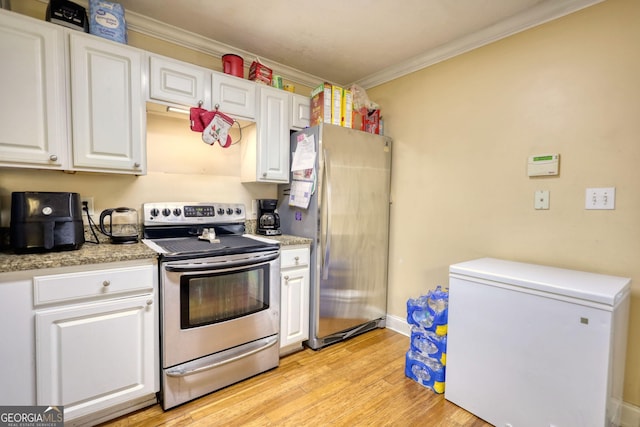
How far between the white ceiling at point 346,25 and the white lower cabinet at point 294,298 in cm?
154

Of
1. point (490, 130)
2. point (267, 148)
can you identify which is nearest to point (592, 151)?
point (490, 130)

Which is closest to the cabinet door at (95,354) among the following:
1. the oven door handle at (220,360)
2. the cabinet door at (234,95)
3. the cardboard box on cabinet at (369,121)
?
the oven door handle at (220,360)

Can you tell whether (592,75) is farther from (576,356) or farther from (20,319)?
(20,319)

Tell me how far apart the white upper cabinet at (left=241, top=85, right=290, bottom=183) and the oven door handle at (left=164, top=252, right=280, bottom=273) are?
0.67 metres

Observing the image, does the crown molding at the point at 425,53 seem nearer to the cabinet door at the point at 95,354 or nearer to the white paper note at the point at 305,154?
the white paper note at the point at 305,154

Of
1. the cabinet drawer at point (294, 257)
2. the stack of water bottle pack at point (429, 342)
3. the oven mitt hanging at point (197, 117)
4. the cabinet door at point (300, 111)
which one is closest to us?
the stack of water bottle pack at point (429, 342)

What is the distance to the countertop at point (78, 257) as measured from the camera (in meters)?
1.31

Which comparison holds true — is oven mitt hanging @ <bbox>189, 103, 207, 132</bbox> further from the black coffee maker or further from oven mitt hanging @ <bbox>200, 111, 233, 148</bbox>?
the black coffee maker

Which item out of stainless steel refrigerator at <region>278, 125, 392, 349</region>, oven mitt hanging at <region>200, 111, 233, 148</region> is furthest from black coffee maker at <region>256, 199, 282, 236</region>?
oven mitt hanging at <region>200, 111, 233, 148</region>

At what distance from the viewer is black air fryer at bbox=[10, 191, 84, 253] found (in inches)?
56.5

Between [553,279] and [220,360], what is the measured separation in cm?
185

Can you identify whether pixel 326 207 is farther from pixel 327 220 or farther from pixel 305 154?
pixel 305 154

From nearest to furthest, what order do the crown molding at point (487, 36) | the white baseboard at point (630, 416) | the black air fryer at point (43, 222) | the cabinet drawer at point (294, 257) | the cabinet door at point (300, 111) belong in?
the black air fryer at point (43, 222) < the white baseboard at point (630, 416) < the crown molding at point (487, 36) < the cabinet drawer at point (294, 257) < the cabinet door at point (300, 111)

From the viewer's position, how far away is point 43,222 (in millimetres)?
1471
